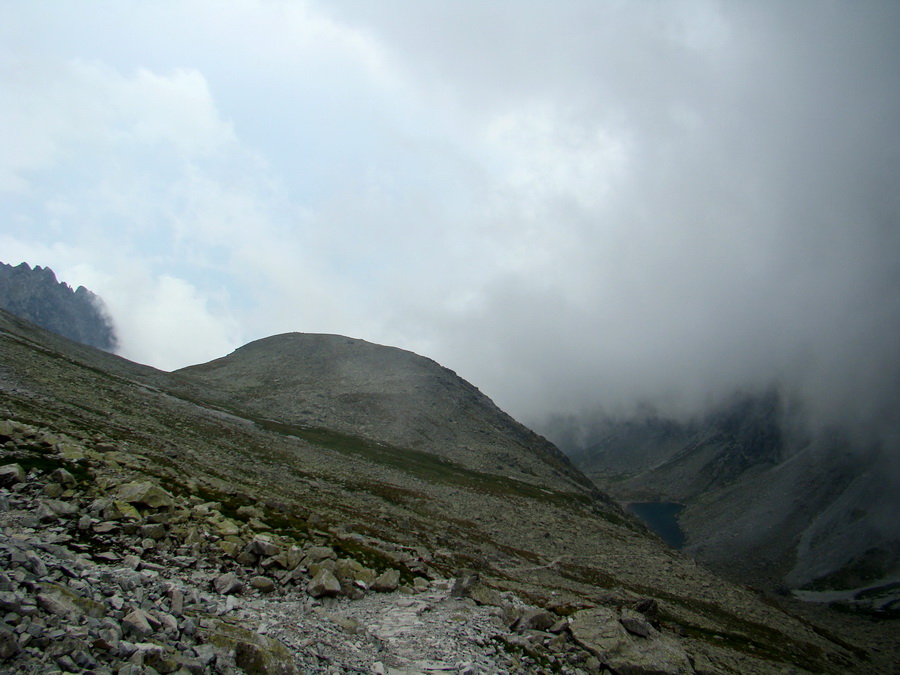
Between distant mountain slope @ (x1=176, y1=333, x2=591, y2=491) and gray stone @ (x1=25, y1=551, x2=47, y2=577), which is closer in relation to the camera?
gray stone @ (x1=25, y1=551, x2=47, y2=577)

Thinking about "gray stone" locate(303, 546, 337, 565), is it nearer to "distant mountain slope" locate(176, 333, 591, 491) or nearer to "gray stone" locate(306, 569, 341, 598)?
"gray stone" locate(306, 569, 341, 598)

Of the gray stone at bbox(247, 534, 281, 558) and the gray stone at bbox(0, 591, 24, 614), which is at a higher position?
the gray stone at bbox(0, 591, 24, 614)

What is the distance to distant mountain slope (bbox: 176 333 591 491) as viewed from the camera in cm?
12644

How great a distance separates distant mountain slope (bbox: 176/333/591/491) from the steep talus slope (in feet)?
67.7

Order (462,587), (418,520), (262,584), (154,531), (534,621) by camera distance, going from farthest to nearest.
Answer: (418,520) < (462,587) < (534,621) < (154,531) < (262,584)

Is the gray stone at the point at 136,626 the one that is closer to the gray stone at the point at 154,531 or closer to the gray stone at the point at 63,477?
the gray stone at the point at 154,531

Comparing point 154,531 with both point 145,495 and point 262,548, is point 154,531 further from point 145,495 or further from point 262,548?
point 262,548

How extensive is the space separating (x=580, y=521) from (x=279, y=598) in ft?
267

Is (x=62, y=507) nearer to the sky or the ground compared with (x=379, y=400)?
nearer to the ground

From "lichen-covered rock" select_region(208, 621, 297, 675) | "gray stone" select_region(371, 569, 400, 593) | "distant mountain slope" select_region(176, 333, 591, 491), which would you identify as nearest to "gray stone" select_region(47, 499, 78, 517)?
"lichen-covered rock" select_region(208, 621, 297, 675)

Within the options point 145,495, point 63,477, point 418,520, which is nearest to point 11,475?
point 63,477

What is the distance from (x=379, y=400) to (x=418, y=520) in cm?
9709

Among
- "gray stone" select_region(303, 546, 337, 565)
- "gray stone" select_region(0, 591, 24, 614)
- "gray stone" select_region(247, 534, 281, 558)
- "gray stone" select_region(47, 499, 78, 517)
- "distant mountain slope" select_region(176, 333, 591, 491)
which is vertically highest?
"distant mountain slope" select_region(176, 333, 591, 491)

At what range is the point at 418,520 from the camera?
51.0 metres
